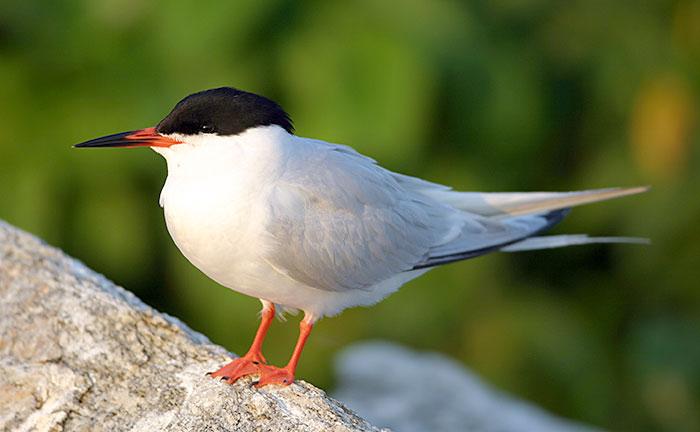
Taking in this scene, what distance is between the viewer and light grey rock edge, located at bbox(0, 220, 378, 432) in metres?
2.29

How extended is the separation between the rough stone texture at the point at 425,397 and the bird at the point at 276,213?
0.96 metres

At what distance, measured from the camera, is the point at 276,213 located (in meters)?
2.49

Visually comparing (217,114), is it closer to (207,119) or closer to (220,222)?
(207,119)

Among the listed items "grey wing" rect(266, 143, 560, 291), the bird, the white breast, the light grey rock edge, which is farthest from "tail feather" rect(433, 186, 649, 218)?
the light grey rock edge

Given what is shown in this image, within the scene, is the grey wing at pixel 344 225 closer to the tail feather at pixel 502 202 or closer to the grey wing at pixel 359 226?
the grey wing at pixel 359 226

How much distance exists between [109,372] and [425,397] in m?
1.82

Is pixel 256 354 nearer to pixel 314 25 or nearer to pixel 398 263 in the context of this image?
pixel 398 263

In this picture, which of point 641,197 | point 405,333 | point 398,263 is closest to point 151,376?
point 398,263

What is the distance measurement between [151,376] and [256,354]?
34 centimetres

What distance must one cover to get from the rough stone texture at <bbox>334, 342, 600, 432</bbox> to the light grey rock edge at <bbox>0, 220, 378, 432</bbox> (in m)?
1.20

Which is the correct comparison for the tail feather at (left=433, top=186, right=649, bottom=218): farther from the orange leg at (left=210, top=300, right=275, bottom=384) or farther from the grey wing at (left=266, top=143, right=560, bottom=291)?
the orange leg at (left=210, top=300, right=275, bottom=384)

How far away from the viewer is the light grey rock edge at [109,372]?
2.29 m

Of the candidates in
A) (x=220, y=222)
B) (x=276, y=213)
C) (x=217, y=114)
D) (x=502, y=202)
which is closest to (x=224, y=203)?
(x=220, y=222)

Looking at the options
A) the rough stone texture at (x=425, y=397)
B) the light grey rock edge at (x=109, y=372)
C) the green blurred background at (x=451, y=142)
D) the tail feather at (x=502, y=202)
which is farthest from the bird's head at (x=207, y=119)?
the green blurred background at (x=451, y=142)
